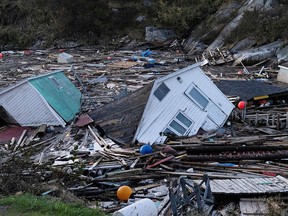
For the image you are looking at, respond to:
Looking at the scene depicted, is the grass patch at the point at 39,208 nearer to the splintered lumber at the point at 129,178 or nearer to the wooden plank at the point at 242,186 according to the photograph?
the splintered lumber at the point at 129,178

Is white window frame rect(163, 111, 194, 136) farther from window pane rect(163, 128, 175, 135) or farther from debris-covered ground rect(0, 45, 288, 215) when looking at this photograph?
debris-covered ground rect(0, 45, 288, 215)

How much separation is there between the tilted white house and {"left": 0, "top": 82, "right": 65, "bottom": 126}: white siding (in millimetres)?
3438

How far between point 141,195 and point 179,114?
4618mm

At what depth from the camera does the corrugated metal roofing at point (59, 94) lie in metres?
15.3

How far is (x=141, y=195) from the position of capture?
388 inches

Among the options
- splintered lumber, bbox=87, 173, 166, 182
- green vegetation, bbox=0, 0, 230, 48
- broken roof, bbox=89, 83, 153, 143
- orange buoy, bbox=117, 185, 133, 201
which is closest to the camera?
orange buoy, bbox=117, 185, 133, 201

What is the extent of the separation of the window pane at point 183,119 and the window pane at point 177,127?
0.59 ft

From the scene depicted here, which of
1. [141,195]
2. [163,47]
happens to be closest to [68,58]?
[163,47]

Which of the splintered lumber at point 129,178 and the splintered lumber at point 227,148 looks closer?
the splintered lumber at point 129,178

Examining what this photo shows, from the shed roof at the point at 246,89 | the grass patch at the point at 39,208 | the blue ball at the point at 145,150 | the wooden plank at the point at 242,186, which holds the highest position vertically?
the grass patch at the point at 39,208

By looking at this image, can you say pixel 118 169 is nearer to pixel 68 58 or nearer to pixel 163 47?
pixel 68 58

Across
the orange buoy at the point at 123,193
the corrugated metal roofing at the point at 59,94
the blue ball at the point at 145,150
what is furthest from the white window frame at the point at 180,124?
the orange buoy at the point at 123,193

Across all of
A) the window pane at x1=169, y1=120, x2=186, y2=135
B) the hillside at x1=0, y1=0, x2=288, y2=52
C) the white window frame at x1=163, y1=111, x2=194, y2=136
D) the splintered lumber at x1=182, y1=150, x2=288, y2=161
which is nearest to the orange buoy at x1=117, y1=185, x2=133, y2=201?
the splintered lumber at x1=182, y1=150, x2=288, y2=161

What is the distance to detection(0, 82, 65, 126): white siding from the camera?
1502 centimetres
